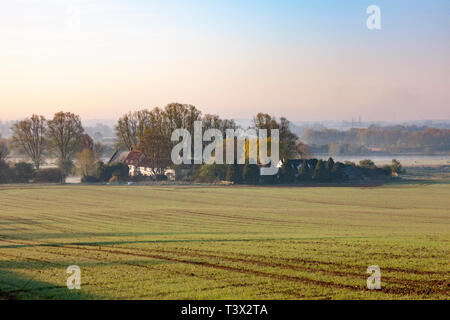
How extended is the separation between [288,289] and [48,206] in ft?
137

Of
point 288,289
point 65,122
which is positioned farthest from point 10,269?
point 65,122

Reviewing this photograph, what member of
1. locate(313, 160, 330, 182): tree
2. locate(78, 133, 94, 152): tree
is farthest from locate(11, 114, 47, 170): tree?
locate(313, 160, 330, 182): tree

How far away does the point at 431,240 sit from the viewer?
22344mm

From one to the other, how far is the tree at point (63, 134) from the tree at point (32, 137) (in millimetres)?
2006

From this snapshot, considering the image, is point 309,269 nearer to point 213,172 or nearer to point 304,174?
point 213,172

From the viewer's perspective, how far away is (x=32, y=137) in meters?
103

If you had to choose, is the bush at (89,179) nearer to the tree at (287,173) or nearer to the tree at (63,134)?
the tree at (63,134)

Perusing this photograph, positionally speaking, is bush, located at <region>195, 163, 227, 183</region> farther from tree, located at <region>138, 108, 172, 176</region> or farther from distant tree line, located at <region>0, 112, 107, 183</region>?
distant tree line, located at <region>0, 112, 107, 183</region>

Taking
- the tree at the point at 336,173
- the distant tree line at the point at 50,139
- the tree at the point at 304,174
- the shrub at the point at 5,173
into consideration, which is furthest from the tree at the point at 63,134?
the tree at the point at 336,173

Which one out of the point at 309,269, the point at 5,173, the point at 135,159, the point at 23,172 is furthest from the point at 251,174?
the point at 309,269

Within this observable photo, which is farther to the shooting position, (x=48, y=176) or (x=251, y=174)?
(x=48, y=176)

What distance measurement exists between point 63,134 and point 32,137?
6.30 metres

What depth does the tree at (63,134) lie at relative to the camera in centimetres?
10269
